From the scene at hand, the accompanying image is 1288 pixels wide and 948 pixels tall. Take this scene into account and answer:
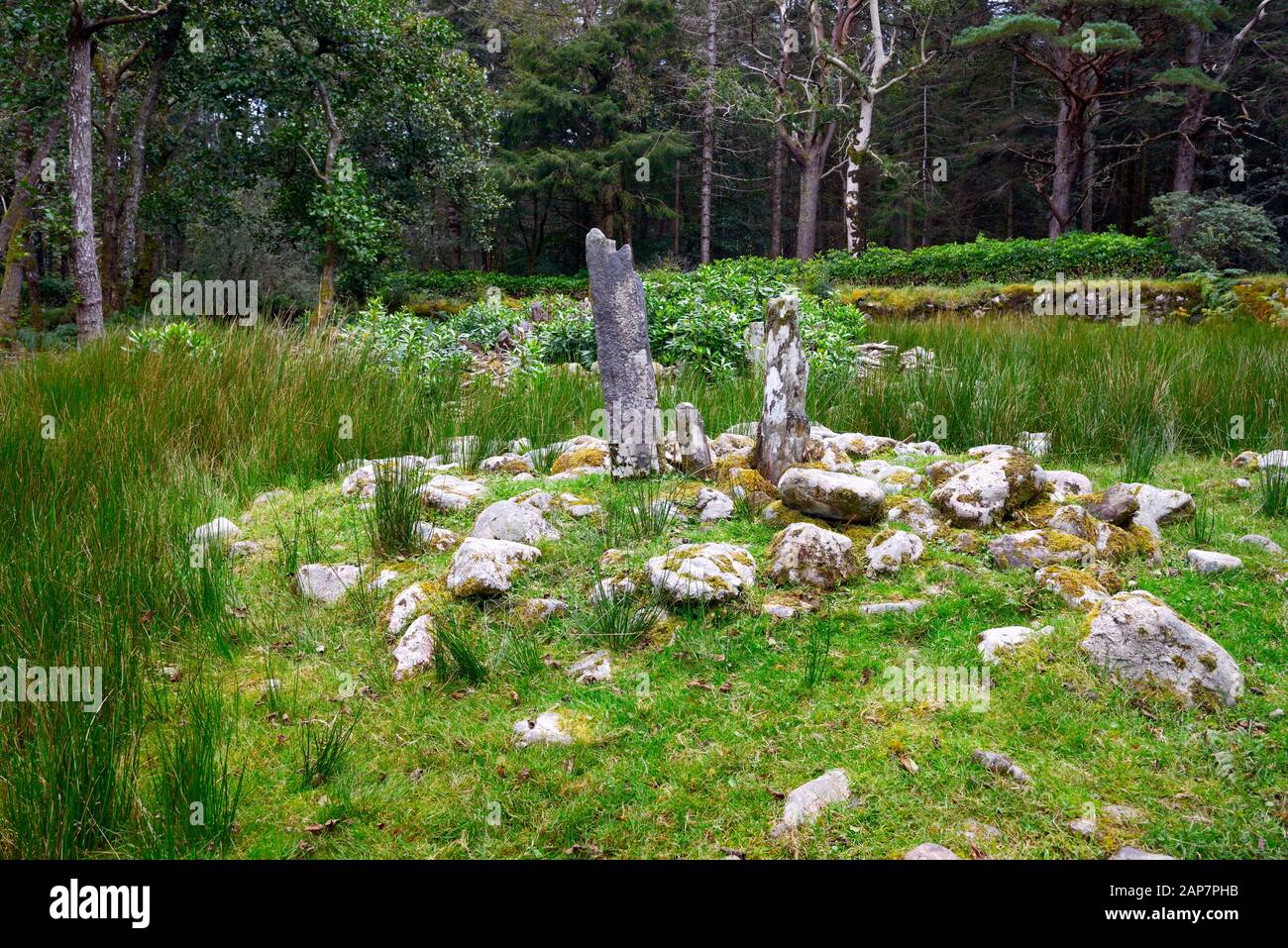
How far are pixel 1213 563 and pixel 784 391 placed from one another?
2041mm

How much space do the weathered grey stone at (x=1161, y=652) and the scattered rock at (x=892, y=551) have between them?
87 cm

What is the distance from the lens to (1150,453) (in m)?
4.82

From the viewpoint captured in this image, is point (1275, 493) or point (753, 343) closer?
point (1275, 493)

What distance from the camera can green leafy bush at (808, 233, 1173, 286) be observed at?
47.7 feet

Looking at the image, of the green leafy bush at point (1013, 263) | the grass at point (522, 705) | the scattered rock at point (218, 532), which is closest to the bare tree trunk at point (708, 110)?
the green leafy bush at point (1013, 263)

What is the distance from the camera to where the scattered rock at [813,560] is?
340cm

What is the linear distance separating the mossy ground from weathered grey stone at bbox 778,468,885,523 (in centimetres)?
34

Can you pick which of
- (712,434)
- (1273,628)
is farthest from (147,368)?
(1273,628)

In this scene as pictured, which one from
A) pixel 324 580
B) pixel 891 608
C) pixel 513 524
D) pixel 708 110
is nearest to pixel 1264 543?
pixel 891 608

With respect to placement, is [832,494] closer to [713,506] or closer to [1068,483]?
[713,506]

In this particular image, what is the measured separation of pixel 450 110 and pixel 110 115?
611cm

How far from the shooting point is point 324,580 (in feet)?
11.9

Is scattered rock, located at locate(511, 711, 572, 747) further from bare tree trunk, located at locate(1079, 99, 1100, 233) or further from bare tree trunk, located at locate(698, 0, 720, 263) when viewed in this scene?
bare tree trunk, located at locate(1079, 99, 1100, 233)

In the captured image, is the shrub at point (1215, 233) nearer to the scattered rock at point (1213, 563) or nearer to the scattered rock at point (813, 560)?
the scattered rock at point (1213, 563)
